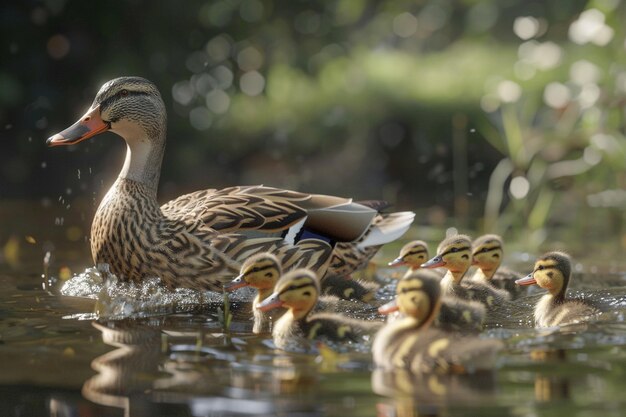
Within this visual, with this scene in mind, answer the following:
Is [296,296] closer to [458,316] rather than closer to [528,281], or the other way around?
[458,316]

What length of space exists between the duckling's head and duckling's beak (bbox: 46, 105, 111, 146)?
178 centimetres

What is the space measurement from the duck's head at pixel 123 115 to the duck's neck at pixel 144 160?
0.6 inches

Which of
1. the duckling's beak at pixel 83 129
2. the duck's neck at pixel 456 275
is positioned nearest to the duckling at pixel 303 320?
the duck's neck at pixel 456 275

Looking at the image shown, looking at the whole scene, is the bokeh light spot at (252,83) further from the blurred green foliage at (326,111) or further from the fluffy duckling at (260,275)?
the fluffy duckling at (260,275)

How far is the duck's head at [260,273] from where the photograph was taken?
212 inches

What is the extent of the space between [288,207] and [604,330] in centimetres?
183

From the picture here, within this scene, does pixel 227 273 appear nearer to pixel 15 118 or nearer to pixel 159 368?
pixel 159 368

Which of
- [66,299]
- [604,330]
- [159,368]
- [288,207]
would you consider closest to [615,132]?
[288,207]

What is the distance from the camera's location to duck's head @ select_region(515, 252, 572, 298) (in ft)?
17.8

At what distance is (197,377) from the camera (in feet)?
13.4

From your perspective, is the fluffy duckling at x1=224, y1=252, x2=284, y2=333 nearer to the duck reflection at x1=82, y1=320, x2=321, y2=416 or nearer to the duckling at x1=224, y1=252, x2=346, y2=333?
the duckling at x1=224, y1=252, x2=346, y2=333

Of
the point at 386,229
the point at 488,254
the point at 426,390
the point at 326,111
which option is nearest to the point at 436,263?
the point at 488,254

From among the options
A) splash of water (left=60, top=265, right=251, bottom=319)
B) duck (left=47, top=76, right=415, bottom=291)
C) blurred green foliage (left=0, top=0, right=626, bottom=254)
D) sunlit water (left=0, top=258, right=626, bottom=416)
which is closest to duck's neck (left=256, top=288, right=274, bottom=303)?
sunlit water (left=0, top=258, right=626, bottom=416)

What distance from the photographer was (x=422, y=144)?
38.9 ft
